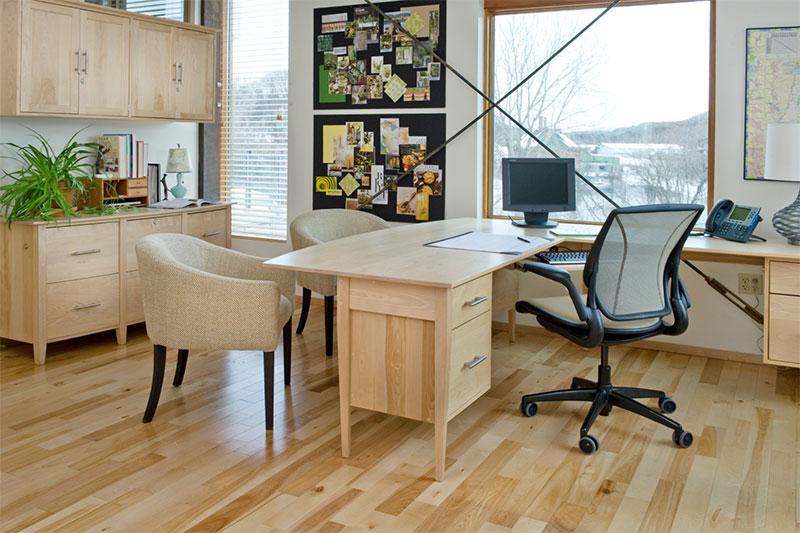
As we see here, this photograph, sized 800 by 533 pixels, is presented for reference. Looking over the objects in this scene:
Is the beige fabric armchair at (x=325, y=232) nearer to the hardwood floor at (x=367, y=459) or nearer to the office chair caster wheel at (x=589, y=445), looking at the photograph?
the hardwood floor at (x=367, y=459)

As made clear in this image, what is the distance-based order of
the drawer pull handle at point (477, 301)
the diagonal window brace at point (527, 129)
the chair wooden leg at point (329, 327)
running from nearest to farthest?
the drawer pull handle at point (477, 301), the diagonal window brace at point (527, 129), the chair wooden leg at point (329, 327)

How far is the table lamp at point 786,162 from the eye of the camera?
12.1 feet

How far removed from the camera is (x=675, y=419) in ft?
11.1

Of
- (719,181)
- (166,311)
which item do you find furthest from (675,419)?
(166,311)

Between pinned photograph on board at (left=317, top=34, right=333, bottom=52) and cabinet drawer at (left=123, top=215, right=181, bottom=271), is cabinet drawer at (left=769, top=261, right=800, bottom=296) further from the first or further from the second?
cabinet drawer at (left=123, top=215, right=181, bottom=271)

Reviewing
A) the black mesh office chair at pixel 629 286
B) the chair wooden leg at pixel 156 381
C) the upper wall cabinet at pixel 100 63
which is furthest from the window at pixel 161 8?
the black mesh office chair at pixel 629 286

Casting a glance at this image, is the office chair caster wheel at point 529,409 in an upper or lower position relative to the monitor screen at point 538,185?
lower

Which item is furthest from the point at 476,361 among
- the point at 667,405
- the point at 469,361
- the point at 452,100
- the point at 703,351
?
the point at 452,100

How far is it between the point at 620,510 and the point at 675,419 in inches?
39.2

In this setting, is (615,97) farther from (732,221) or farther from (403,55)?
(403,55)

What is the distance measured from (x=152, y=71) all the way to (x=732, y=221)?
368cm

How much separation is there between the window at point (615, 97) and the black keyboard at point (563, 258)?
112 cm

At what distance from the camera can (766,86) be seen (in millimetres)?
4098

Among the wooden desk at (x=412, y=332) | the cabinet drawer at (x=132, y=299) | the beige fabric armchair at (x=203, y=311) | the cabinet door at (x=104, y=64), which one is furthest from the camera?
the cabinet drawer at (x=132, y=299)
